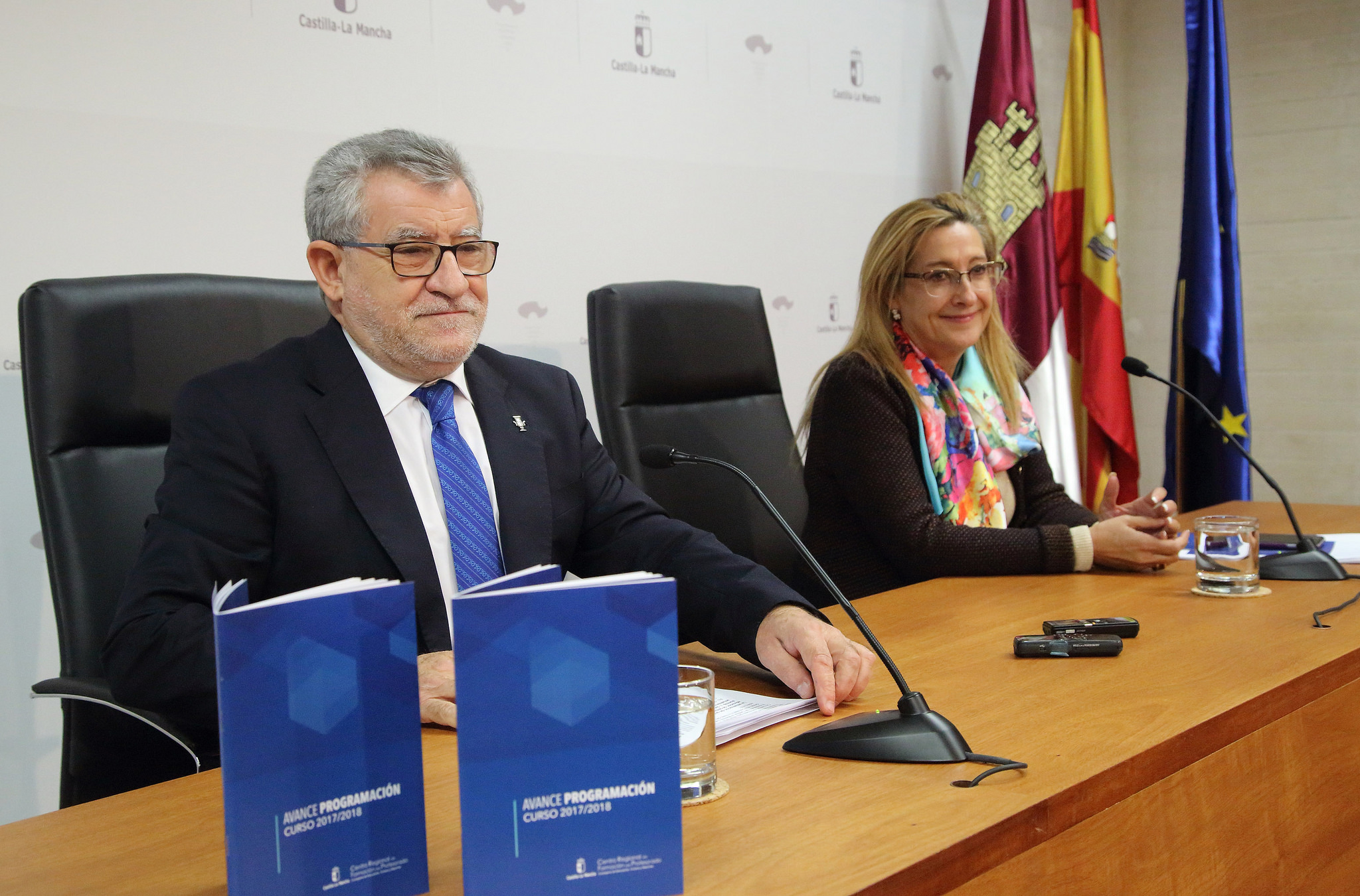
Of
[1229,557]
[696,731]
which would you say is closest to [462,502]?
[696,731]

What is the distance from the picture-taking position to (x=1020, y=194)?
370 centimetres

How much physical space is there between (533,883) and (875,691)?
618 millimetres

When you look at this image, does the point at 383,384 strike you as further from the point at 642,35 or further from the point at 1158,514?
the point at 642,35

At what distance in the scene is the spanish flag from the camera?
389cm

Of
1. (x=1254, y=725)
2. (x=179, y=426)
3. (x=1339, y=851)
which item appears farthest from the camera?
(x=179, y=426)

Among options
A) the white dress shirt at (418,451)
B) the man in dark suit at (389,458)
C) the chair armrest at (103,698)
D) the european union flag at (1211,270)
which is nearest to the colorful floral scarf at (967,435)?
the man in dark suit at (389,458)

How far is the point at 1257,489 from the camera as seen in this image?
174 inches

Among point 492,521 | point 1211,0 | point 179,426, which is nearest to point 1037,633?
point 492,521

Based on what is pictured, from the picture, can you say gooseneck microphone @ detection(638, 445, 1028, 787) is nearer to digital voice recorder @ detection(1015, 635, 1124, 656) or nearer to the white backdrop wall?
digital voice recorder @ detection(1015, 635, 1124, 656)

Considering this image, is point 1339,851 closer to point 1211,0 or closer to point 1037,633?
point 1037,633

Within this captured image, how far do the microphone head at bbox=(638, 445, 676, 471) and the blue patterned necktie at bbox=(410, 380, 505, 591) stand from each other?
247 millimetres

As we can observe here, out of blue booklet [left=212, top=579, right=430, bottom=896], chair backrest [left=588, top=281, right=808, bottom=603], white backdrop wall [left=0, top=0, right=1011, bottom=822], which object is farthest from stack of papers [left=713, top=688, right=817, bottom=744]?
white backdrop wall [left=0, top=0, right=1011, bottom=822]

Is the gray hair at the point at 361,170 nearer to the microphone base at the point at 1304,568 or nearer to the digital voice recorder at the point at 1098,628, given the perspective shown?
the digital voice recorder at the point at 1098,628

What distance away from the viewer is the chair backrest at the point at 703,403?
217 cm
